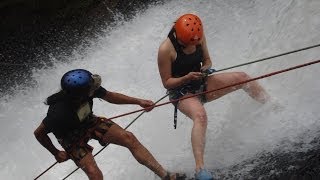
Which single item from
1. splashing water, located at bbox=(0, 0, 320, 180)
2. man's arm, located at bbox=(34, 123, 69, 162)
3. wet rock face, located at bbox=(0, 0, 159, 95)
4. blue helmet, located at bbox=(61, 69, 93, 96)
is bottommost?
splashing water, located at bbox=(0, 0, 320, 180)

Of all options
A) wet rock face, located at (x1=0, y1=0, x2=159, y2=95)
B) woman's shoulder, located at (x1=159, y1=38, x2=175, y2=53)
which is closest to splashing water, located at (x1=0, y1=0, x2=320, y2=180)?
wet rock face, located at (x1=0, y1=0, x2=159, y2=95)

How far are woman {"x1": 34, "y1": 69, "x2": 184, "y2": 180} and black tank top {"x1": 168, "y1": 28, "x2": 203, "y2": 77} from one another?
0.49 meters

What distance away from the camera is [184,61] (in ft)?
16.5

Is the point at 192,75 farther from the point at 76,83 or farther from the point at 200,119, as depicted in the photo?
the point at 76,83

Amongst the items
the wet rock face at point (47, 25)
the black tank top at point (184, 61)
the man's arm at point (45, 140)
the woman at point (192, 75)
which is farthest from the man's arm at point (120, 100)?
the wet rock face at point (47, 25)

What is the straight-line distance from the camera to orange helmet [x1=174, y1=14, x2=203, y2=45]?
477cm

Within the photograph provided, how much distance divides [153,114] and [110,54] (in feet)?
9.80

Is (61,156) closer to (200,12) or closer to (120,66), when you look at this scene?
(120,66)

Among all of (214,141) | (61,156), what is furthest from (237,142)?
(61,156)

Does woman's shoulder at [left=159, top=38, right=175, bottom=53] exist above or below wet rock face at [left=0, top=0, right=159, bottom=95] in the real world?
below

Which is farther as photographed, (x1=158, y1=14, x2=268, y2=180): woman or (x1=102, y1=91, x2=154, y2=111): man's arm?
(x1=102, y1=91, x2=154, y2=111): man's arm

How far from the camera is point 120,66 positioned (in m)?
9.16

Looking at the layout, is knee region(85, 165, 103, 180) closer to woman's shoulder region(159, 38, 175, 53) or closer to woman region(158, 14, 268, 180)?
woman region(158, 14, 268, 180)

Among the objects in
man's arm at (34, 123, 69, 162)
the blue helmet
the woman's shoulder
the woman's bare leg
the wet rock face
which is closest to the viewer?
the blue helmet
